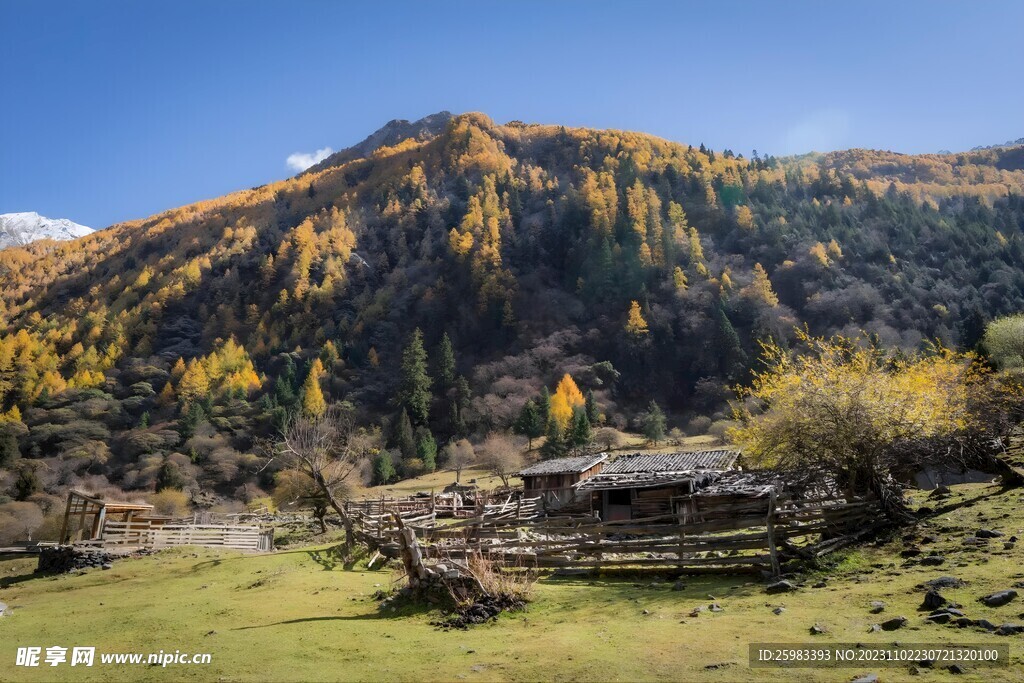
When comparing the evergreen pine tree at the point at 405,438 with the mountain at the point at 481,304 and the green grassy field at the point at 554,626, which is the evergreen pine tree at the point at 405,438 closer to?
the mountain at the point at 481,304

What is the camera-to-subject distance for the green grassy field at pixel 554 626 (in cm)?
847

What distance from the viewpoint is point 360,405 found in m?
109

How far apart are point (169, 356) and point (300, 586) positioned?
137 meters

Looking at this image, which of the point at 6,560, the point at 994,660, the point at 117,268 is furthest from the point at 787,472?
the point at 117,268

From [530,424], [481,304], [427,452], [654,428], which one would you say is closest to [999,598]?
[654,428]

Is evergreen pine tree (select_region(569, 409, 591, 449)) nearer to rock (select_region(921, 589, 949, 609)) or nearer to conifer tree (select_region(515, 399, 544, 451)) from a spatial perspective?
conifer tree (select_region(515, 399, 544, 451))

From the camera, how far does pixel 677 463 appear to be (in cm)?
3756

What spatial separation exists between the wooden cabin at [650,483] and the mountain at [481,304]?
1618 inches

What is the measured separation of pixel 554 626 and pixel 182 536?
99.3 ft

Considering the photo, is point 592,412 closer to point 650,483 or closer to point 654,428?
point 654,428

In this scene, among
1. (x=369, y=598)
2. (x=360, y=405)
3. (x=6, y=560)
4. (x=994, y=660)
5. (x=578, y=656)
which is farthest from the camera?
(x=360, y=405)

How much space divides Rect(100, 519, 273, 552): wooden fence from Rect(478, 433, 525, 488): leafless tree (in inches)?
992

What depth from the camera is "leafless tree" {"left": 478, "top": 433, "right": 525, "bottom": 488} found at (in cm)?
6162

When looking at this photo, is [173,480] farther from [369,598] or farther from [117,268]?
[117,268]
